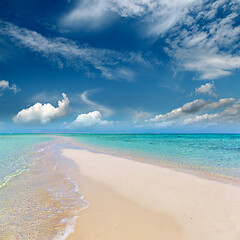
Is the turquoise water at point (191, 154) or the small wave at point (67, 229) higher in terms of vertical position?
the small wave at point (67, 229)

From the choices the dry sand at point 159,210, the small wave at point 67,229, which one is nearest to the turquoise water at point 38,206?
the small wave at point 67,229

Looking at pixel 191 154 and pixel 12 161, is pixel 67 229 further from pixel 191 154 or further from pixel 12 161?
pixel 191 154

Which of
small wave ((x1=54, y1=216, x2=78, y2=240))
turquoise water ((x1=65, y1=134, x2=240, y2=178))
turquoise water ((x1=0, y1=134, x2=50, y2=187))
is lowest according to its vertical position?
turquoise water ((x1=65, y1=134, x2=240, y2=178))

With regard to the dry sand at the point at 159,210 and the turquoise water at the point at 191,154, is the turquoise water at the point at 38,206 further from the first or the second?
the turquoise water at the point at 191,154

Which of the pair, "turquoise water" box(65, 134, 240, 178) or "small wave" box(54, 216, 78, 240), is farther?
"turquoise water" box(65, 134, 240, 178)

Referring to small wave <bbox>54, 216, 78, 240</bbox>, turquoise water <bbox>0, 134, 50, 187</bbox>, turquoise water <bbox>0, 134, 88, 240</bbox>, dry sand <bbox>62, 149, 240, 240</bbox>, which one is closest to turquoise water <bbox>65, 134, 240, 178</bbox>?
dry sand <bbox>62, 149, 240, 240</bbox>

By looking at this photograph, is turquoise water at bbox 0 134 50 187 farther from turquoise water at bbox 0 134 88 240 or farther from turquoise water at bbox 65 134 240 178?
turquoise water at bbox 65 134 240 178

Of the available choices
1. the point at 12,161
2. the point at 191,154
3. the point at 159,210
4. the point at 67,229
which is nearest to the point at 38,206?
the point at 67,229

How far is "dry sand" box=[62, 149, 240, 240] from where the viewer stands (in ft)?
15.2

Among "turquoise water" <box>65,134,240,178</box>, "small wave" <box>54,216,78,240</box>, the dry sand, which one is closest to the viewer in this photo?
"small wave" <box>54,216,78,240</box>

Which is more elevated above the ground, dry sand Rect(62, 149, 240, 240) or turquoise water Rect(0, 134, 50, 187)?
turquoise water Rect(0, 134, 50, 187)

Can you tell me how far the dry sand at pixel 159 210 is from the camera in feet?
15.2

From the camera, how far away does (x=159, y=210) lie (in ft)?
19.8

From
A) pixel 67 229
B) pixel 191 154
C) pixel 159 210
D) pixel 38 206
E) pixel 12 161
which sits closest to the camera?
pixel 67 229
